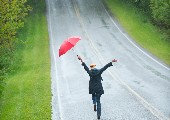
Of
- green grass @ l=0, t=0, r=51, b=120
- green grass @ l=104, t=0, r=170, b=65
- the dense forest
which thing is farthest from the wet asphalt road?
the dense forest

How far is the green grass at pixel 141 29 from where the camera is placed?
98.9 ft

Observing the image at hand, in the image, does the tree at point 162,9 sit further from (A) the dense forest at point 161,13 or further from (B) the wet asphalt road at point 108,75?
(B) the wet asphalt road at point 108,75

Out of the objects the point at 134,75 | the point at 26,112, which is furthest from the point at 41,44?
the point at 26,112

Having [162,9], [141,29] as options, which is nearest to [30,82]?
[162,9]

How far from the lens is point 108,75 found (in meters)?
22.6

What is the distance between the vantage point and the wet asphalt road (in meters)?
15.8

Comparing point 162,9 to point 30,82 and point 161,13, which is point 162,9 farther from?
point 30,82

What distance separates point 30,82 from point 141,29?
17220 millimetres

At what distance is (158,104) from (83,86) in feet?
18.4

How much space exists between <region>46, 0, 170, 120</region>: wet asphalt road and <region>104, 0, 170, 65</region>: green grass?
34.8 inches

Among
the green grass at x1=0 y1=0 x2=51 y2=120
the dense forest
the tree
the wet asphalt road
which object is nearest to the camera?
the wet asphalt road

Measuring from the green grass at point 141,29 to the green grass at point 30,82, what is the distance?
8449 mm

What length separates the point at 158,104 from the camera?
16.0m

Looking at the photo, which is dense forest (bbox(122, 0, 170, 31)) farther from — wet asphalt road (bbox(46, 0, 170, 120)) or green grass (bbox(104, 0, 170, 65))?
wet asphalt road (bbox(46, 0, 170, 120))
